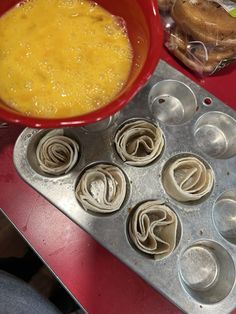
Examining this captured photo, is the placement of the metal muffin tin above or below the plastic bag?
below

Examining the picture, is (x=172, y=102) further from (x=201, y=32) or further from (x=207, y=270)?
(x=207, y=270)

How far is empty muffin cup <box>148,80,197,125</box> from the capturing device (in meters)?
0.88

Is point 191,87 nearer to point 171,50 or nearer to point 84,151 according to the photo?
point 171,50

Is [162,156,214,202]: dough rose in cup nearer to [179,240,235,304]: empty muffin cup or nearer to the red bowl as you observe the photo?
[179,240,235,304]: empty muffin cup

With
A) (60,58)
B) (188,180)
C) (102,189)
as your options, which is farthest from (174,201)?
(60,58)

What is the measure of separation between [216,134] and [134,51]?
426 millimetres

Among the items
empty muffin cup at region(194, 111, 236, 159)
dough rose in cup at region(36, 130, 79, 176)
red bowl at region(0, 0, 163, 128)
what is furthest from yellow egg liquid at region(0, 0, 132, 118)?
empty muffin cup at region(194, 111, 236, 159)

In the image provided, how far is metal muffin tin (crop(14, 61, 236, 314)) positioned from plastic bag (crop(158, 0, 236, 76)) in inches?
3.4

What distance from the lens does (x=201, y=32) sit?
87 cm

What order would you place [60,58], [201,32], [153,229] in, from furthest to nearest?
1. [201,32]
2. [153,229]
3. [60,58]

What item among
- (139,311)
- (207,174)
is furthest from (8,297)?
(207,174)

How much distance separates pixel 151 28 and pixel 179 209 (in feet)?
1.33

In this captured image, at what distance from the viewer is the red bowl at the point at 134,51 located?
0.47m

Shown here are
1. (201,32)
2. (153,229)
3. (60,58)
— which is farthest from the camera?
(201,32)
